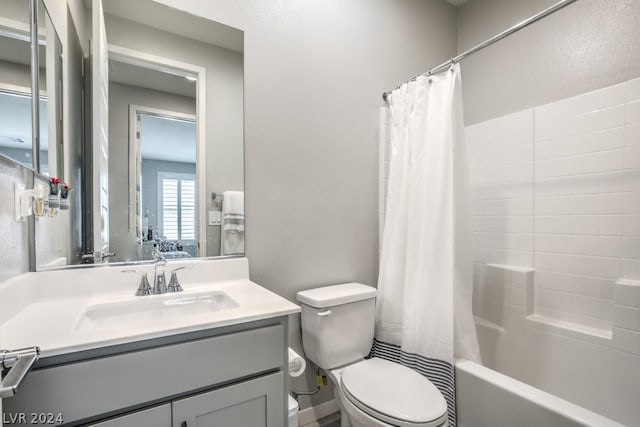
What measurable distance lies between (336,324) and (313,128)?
103cm

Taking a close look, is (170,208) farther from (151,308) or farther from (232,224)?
(151,308)

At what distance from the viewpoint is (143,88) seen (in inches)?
52.0

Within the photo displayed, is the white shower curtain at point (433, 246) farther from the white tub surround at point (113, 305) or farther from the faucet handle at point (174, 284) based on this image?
the faucet handle at point (174, 284)

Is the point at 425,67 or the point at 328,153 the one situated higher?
the point at 425,67

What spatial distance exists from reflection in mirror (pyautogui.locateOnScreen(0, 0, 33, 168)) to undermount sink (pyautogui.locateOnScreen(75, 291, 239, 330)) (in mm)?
522

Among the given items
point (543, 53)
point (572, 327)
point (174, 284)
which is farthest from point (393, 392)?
point (543, 53)

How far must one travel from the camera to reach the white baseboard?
1652 millimetres

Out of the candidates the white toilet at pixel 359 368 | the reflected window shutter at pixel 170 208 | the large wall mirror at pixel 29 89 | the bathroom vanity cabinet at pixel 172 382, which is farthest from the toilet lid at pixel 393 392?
the large wall mirror at pixel 29 89

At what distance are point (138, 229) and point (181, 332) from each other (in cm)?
65

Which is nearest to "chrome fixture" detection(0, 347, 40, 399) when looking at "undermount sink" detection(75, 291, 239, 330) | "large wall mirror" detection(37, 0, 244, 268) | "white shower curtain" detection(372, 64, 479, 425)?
"undermount sink" detection(75, 291, 239, 330)

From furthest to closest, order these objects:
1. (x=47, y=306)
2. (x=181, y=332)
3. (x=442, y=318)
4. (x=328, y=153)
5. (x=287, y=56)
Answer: (x=328, y=153), (x=287, y=56), (x=442, y=318), (x=47, y=306), (x=181, y=332)

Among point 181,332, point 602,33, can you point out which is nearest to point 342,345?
point 181,332

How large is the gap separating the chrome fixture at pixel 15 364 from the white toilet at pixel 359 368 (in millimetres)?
1051

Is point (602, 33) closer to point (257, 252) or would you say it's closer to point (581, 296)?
point (581, 296)
